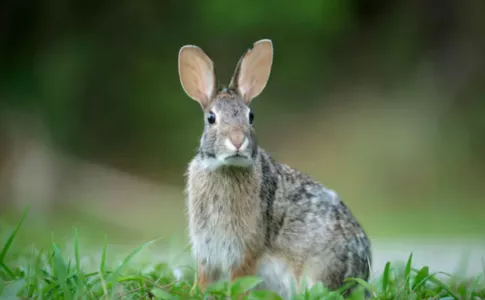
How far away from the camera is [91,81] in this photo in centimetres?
1007

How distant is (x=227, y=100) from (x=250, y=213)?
54 centimetres

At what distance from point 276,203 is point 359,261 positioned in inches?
19.3

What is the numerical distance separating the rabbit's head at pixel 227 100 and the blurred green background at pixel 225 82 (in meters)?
4.81

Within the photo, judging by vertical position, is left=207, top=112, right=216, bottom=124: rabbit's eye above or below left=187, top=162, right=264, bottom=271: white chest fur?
above

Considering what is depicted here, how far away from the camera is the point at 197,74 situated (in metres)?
4.09

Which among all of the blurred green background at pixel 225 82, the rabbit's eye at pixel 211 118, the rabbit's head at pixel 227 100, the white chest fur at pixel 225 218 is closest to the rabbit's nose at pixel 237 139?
the rabbit's head at pixel 227 100

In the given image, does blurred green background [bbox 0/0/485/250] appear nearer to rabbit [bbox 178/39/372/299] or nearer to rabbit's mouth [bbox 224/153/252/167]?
rabbit [bbox 178/39/372/299]

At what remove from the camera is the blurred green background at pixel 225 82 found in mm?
9398

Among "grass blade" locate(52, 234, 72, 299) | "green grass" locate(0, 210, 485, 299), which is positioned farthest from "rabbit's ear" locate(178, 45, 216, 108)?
"grass blade" locate(52, 234, 72, 299)

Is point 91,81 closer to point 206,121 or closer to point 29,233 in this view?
point 29,233

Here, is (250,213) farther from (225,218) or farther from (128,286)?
(128,286)

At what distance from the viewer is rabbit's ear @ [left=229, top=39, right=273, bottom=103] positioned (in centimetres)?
404

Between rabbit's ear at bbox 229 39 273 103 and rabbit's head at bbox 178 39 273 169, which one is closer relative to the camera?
rabbit's head at bbox 178 39 273 169

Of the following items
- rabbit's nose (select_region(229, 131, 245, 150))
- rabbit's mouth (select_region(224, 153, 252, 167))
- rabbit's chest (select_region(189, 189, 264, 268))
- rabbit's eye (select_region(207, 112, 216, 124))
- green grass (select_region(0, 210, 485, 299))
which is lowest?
green grass (select_region(0, 210, 485, 299))
